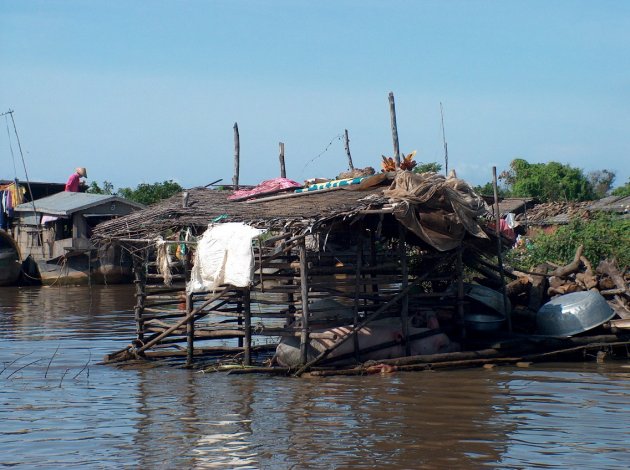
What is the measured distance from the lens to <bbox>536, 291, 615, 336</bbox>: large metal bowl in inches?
447

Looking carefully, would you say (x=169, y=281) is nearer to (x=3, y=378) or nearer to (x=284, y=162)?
(x=3, y=378)

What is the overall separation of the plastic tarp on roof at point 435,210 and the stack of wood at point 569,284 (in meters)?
1.86

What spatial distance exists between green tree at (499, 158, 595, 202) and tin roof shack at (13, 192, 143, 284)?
17719mm

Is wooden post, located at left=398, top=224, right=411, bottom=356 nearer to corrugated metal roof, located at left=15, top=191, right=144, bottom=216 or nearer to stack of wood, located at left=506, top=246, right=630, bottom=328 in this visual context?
stack of wood, located at left=506, top=246, right=630, bottom=328

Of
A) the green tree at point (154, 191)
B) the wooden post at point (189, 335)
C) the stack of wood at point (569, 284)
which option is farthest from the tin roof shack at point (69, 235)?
the stack of wood at point (569, 284)

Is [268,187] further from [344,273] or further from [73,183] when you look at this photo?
[73,183]

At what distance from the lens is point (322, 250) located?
1130 cm

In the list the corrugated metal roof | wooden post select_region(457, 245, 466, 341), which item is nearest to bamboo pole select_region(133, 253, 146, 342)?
wooden post select_region(457, 245, 466, 341)

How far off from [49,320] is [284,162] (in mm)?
5561

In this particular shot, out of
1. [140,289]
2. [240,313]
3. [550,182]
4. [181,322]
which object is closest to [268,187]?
[240,313]

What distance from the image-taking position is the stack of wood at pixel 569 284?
→ 470 inches

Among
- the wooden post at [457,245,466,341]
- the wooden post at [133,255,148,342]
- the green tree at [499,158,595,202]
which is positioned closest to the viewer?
the wooden post at [457,245,466,341]

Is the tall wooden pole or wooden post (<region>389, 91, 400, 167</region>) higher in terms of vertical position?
wooden post (<region>389, 91, 400, 167</region>)

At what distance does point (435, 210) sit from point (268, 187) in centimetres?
362
